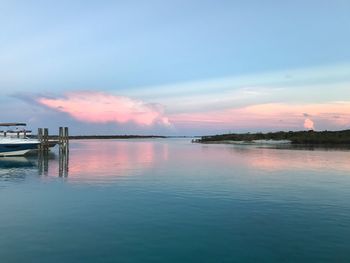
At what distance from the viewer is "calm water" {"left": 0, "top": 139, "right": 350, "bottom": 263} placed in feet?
40.5

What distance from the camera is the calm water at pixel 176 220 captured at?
12336 mm

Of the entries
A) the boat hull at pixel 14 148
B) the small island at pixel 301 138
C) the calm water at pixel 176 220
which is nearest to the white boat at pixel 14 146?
the boat hull at pixel 14 148

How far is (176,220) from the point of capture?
1659 centimetres

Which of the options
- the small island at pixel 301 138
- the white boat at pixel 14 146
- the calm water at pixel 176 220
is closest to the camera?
the calm water at pixel 176 220

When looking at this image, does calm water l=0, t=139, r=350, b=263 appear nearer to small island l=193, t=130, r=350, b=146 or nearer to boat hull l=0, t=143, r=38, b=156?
boat hull l=0, t=143, r=38, b=156

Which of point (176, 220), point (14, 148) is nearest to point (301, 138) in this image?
point (14, 148)

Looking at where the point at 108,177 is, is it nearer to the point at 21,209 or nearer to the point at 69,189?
the point at 69,189

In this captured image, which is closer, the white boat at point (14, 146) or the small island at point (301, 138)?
the white boat at point (14, 146)

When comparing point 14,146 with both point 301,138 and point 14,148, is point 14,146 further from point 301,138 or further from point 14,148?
point 301,138

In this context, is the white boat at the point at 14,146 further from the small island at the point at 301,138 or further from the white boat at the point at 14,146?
the small island at the point at 301,138

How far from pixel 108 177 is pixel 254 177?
1132cm

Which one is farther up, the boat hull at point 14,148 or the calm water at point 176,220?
the boat hull at point 14,148

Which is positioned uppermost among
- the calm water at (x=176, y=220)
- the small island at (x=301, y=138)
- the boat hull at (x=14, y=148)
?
the small island at (x=301, y=138)

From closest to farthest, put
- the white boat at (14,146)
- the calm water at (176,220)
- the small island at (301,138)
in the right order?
the calm water at (176,220), the white boat at (14,146), the small island at (301,138)
